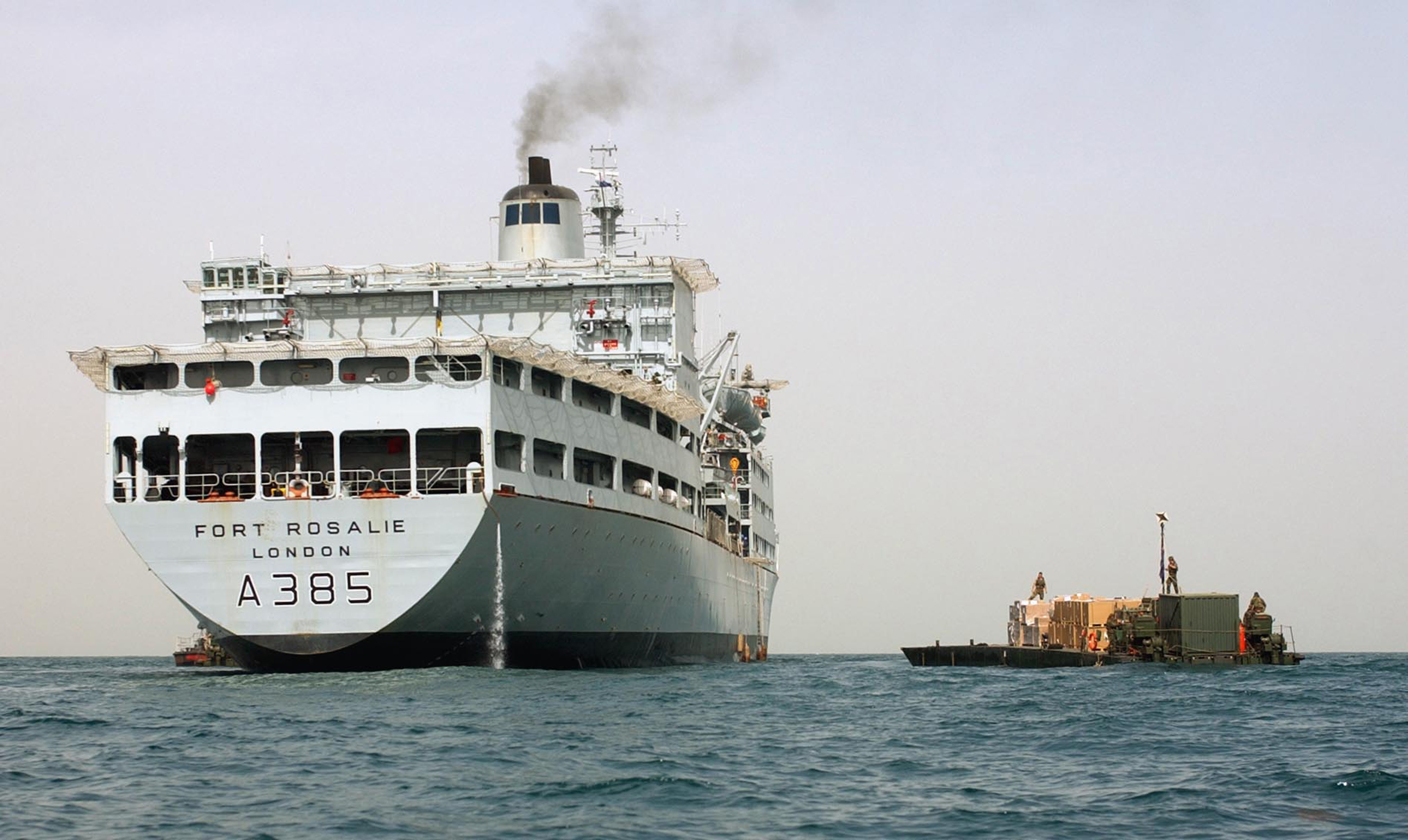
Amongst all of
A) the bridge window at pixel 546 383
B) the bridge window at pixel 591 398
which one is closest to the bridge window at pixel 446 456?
the bridge window at pixel 546 383

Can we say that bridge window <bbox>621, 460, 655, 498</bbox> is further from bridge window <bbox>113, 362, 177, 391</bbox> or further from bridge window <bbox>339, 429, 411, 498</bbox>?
bridge window <bbox>113, 362, 177, 391</bbox>

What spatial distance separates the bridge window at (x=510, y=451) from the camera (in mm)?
38938

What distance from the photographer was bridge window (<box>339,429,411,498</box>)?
3956cm

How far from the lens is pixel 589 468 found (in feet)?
148

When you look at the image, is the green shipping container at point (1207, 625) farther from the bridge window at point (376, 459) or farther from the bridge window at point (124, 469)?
the bridge window at point (124, 469)

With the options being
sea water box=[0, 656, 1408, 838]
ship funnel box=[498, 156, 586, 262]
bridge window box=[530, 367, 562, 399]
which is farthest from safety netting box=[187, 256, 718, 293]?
sea water box=[0, 656, 1408, 838]

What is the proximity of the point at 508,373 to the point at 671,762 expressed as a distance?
733 inches

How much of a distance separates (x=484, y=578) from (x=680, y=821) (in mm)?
20735

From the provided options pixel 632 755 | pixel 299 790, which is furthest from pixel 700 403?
pixel 299 790

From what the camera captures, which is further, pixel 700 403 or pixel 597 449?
pixel 700 403

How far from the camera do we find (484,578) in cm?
3847

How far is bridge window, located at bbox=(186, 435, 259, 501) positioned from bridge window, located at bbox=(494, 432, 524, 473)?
19.2 feet

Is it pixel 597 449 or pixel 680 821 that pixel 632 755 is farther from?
pixel 597 449

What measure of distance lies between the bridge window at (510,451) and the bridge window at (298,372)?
4.30 m
